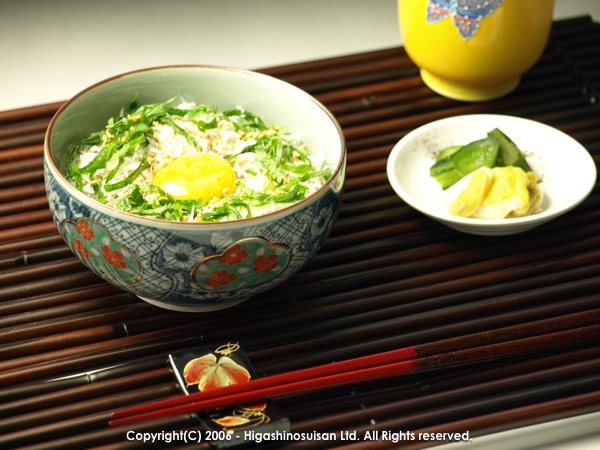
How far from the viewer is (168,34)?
96.5 inches

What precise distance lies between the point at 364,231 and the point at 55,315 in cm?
56

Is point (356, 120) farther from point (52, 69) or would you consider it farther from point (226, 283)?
point (52, 69)

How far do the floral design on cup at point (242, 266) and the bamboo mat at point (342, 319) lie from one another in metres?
0.12

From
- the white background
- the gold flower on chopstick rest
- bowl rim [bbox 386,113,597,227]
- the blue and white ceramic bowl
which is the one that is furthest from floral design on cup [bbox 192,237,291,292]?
the white background

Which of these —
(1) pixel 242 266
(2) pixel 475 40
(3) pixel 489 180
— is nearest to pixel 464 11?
(2) pixel 475 40

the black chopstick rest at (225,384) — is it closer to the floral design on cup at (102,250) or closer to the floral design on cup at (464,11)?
the floral design on cup at (102,250)

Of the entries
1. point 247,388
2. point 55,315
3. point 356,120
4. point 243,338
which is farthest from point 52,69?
point 247,388

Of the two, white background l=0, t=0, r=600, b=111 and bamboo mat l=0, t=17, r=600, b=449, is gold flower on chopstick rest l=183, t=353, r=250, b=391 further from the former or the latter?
white background l=0, t=0, r=600, b=111

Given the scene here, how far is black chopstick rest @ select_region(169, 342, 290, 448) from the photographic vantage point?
4.11 feet

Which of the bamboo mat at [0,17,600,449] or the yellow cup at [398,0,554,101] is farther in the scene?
the yellow cup at [398,0,554,101]

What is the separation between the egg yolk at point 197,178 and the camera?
1441 millimetres

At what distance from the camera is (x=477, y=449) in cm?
131

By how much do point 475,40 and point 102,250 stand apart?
0.93 meters

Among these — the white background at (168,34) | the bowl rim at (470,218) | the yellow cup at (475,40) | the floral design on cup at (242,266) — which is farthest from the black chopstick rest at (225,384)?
the white background at (168,34)
